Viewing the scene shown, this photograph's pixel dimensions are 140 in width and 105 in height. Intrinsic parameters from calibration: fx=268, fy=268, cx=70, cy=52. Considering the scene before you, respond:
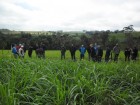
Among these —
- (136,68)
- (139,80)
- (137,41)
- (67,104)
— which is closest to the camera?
(67,104)

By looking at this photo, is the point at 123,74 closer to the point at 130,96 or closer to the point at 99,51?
the point at 130,96

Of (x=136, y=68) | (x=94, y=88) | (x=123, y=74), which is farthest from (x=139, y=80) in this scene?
(x=94, y=88)

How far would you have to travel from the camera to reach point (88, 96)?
482cm

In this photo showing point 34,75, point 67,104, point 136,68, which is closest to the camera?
point 67,104

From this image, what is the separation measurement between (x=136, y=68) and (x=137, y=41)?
56.9 metres

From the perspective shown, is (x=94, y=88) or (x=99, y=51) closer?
(x=94, y=88)

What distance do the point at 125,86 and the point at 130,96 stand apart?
38.6 inches

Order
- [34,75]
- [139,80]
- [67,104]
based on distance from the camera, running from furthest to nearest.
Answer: [139,80] < [34,75] < [67,104]

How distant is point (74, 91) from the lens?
4.97 metres

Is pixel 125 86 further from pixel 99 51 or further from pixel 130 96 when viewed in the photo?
pixel 99 51

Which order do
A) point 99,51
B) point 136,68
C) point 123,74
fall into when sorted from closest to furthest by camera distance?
point 123,74 → point 136,68 → point 99,51

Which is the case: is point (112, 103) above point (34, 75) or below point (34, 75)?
below

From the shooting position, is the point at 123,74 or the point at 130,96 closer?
the point at 130,96

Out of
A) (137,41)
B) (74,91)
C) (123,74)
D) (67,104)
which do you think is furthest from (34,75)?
(137,41)
